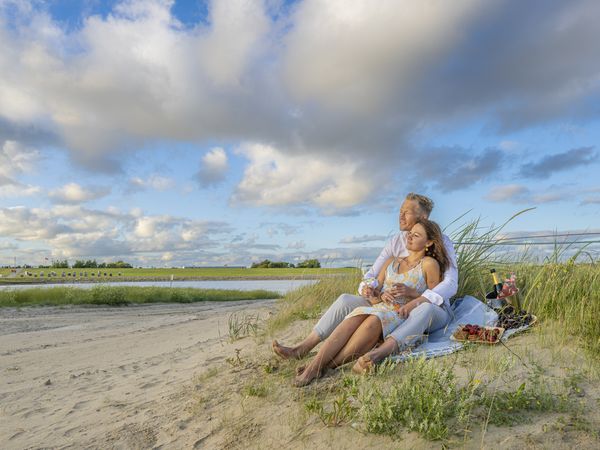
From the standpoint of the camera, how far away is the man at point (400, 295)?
15.2 ft

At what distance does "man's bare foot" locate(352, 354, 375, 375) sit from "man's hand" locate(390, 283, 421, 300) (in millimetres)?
800

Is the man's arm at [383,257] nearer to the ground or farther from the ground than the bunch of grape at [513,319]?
farther from the ground

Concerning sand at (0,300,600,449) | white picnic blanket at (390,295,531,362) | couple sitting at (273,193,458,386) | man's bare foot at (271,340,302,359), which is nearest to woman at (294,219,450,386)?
couple sitting at (273,193,458,386)

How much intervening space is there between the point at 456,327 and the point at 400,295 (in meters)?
0.76

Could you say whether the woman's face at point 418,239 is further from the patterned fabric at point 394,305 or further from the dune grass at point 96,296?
the dune grass at point 96,296

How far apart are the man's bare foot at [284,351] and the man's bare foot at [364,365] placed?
816mm

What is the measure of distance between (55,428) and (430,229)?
13.0 feet

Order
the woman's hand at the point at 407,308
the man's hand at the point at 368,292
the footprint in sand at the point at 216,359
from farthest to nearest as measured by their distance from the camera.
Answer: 1. the footprint in sand at the point at 216,359
2. the man's hand at the point at 368,292
3. the woman's hand at the point at 407,308

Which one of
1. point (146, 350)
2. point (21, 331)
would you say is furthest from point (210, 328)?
point (21, 331)

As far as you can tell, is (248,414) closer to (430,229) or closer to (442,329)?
(442,329)

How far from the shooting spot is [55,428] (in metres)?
4.50

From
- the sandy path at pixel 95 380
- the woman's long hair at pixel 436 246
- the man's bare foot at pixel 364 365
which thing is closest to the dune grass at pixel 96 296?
the sandy path at pixel 95 380

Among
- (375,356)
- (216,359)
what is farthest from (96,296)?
(375,356)

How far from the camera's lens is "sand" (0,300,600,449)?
3.08 meters
